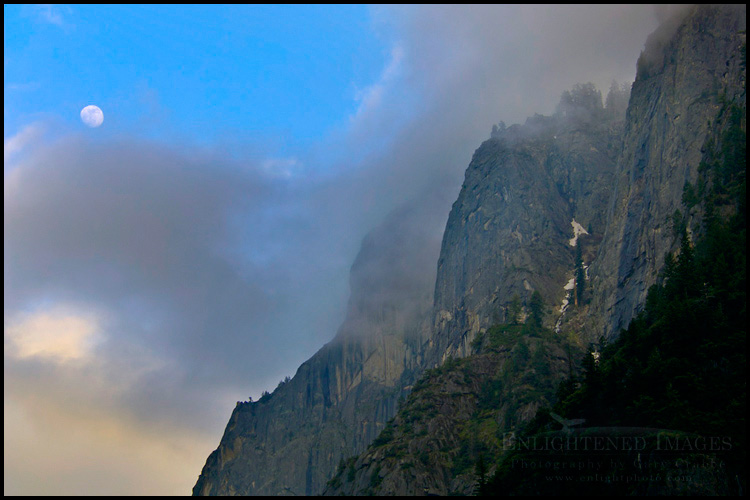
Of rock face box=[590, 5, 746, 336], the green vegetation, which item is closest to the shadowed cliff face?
rock face box=[590, 5, 746, 336]

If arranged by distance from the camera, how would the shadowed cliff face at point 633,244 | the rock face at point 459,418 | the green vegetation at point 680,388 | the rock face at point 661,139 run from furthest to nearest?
the rock face at point 661,139
the shadowed cliff face at point 633,244
the rock face at point 459,418
the green vegetation at point 680,388

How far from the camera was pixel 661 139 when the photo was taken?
170 meters

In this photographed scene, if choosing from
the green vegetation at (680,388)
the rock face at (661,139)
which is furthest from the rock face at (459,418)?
the green vegetation at (680,388)

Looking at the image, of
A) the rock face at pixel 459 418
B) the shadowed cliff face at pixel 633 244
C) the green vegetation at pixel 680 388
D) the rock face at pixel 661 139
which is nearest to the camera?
the green vegetation at pixel 680 388

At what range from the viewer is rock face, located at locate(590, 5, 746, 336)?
15612 centimetres

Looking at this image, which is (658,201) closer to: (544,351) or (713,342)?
(544,351)

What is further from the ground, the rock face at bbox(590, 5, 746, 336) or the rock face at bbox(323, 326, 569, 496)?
the rock face at bbox(590, 5, 746, 336)

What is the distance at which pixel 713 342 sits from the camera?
104 m

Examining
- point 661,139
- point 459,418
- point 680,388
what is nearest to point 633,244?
point 661,139

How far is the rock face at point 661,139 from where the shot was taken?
156 meters

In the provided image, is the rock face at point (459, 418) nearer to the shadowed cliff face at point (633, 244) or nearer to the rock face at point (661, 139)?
the shadowed cliff face at point (633, 244)

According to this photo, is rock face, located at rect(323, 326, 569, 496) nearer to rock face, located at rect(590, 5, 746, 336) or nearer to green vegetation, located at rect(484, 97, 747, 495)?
rock face, located at rect(590, 5, 746, 336)

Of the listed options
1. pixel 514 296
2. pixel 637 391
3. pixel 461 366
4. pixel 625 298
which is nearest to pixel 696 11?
pixel 625 298

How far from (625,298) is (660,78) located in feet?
170
